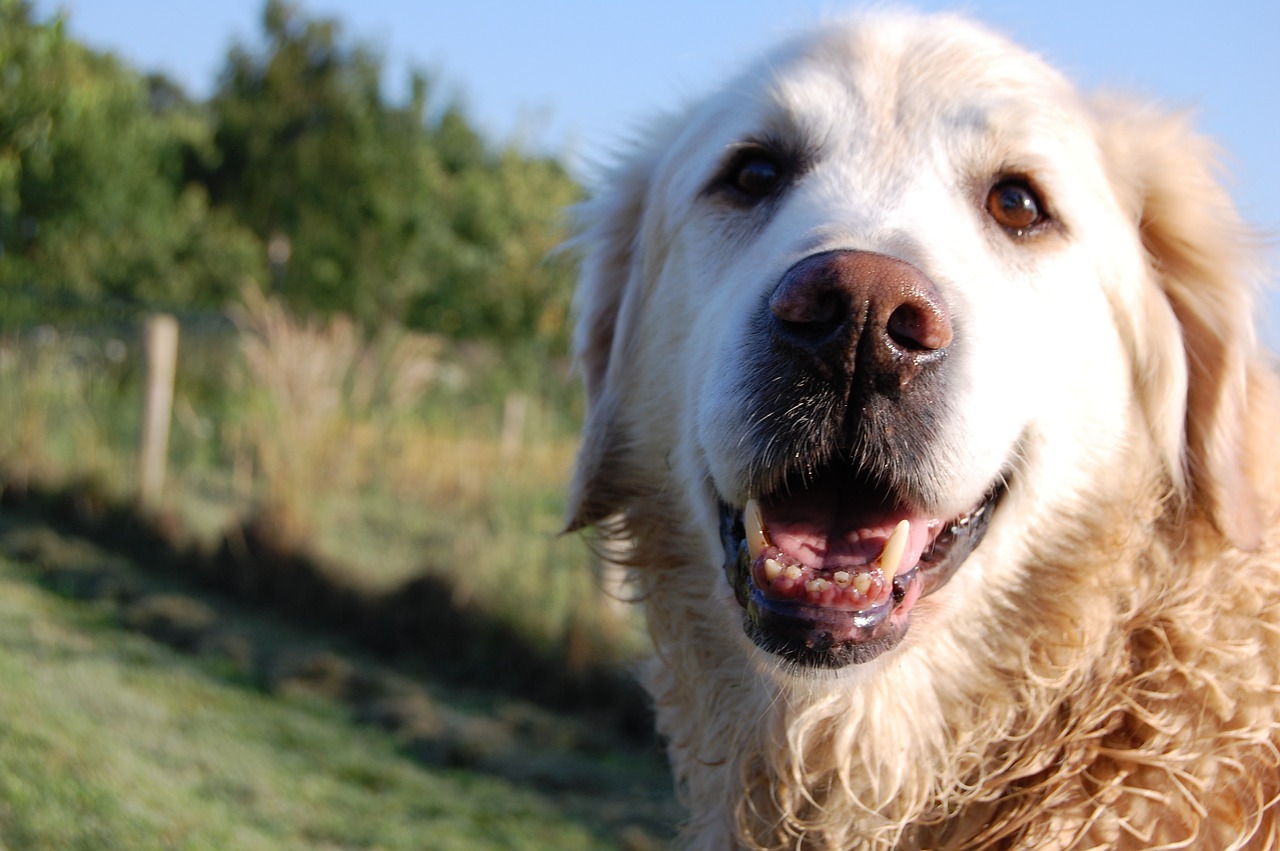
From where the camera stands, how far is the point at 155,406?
9.56m

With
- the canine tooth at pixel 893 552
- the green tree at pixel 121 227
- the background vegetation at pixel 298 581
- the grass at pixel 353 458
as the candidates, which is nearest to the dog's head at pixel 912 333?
the canine tooth at pixel 893 552

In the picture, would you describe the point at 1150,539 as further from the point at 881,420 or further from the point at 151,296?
the point at 151,296

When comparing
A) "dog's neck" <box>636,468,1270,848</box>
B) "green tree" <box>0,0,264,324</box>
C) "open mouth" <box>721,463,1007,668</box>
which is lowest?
"green tree" <box>0,0,264,324</box>

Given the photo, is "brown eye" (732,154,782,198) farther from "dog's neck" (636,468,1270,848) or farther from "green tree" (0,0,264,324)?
"green tree" (0,0,264,324)

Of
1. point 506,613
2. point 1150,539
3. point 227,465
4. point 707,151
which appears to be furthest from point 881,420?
point 227,465

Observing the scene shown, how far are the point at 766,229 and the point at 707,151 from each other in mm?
385

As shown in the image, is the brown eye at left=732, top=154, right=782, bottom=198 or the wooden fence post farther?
the wooden fence post

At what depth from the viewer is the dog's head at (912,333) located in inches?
75.5

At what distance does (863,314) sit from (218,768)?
379cm

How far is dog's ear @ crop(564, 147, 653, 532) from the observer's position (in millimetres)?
2887

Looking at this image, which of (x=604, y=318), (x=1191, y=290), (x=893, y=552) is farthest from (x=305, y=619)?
(x=1191, y=290)

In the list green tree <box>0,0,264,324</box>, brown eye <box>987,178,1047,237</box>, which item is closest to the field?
brown eye <box>987,178,1047,237</box>

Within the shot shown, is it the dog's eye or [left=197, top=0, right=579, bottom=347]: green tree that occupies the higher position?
the dog's eye

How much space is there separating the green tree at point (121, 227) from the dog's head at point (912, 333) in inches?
494
